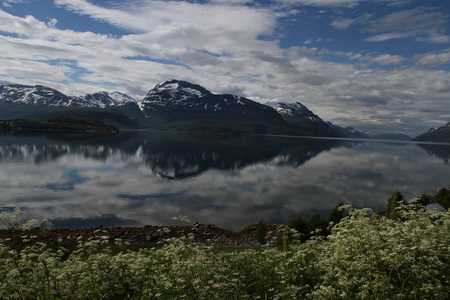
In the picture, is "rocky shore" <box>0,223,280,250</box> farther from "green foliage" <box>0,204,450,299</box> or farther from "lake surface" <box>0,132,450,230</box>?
"green foliage" <box>0,204,450,299</box>

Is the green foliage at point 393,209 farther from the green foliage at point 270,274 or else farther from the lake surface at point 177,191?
the lake surface at point 177,191

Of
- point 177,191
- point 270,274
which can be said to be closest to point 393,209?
point 270,274

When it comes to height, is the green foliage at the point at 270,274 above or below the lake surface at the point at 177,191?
above

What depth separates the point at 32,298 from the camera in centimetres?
791

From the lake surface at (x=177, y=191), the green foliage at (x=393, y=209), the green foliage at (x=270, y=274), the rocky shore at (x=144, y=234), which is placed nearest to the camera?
the green foliage at (x=270, y=274)

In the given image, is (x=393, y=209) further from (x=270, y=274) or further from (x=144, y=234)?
(x=144, y=234)

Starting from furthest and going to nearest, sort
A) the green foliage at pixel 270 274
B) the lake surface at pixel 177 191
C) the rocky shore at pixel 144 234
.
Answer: the lake surface at pixel 177 191 → the rocky shore at pixel 144 234 → the green foliage at pixel 270 274

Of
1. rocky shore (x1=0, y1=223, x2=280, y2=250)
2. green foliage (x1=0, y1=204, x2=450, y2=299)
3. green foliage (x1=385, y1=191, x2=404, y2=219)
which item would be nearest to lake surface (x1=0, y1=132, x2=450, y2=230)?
rocky shore (x1=0, y1=223, x2=280, y2=250)

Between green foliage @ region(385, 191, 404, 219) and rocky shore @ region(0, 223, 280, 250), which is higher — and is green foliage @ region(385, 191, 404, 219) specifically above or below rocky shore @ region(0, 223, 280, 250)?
above

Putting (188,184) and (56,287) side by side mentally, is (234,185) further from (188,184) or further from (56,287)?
(56,287)

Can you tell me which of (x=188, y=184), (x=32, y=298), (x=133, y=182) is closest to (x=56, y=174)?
(x=133, y=182)

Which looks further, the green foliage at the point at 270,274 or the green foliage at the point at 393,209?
the green foliage at the point at 393,209

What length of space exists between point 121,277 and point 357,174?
84662mm

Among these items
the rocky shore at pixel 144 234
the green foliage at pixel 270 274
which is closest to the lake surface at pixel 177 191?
the rocky shore at pixel 144 234
